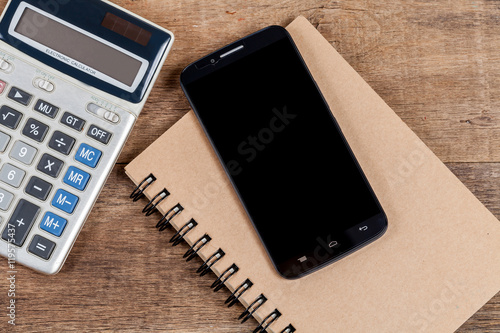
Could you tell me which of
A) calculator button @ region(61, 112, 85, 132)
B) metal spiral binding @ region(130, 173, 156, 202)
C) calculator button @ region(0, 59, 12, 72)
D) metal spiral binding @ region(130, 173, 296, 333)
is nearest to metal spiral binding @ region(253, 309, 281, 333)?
metal spiral binding @ region(130, 173, 296, 333)

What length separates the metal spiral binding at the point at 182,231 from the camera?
538mm

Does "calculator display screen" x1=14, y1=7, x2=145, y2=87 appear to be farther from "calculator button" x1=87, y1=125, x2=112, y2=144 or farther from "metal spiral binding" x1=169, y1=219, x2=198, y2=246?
"metal spiral binding" x1=169, y1=219, x2=198, y2=246

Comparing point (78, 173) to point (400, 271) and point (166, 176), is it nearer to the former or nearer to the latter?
point (166, 176)

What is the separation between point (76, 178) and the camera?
1.61 ft

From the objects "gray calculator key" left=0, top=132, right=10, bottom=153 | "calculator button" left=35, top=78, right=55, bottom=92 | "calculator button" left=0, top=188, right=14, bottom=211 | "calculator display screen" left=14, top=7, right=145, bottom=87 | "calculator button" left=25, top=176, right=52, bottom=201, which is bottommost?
"calculator button" left=0, top=188, right=14, bottom=211

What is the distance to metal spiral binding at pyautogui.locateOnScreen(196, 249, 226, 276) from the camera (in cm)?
54

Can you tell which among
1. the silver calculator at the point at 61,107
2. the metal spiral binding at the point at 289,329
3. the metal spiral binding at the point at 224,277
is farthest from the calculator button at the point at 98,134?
the metal spiral binding at the point at 289,329

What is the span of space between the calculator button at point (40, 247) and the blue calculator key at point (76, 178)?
0.22 ft

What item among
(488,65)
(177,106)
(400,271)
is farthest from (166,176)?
(488,65)

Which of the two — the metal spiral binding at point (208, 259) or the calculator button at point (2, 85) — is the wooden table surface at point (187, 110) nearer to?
the metal spiral binding at point (208, 259)

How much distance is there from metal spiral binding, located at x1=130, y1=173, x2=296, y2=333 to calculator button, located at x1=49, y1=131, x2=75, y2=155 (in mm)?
94

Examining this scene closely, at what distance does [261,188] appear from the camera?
1.76ft

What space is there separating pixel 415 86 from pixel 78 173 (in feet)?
1.46

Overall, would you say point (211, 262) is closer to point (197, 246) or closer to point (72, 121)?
point (197, 246)
